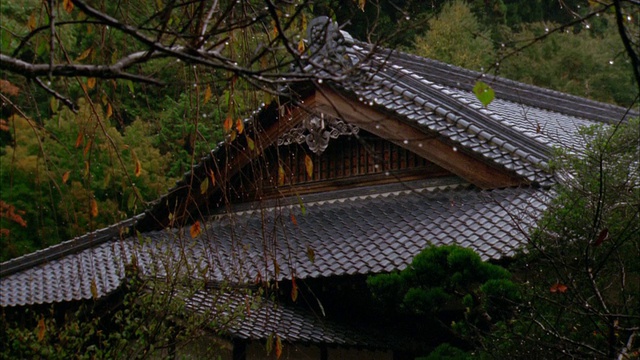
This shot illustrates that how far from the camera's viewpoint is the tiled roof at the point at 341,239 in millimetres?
7660

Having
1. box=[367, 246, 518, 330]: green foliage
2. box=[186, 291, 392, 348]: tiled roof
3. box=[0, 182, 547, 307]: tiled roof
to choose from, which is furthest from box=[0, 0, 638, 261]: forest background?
box=[367, 246, 518, 330]: green foliage

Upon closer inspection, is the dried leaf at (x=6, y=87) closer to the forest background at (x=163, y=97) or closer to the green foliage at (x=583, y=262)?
the forest background at (x=163, y=97)

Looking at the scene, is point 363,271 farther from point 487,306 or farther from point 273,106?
point 273,106

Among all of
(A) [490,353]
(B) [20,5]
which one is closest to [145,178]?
(B) [20,5]

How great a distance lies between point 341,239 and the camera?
28.7 ft

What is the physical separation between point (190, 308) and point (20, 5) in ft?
39.7

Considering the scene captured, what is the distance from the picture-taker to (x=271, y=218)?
10227mm

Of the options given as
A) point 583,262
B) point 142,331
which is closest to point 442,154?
point 142,331

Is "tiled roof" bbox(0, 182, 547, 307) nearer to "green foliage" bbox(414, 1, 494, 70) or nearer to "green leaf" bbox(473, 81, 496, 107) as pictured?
"green leaf" bbox(473, 81, 496, 107)

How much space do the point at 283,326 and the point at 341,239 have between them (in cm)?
136

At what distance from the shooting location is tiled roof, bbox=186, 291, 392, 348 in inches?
285

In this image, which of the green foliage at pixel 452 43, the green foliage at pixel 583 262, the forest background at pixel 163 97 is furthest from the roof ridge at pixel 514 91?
the green foliage at pixel 452 43

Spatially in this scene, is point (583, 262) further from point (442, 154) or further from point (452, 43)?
point (452, 43)

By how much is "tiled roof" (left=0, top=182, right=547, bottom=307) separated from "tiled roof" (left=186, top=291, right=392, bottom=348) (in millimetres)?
286
